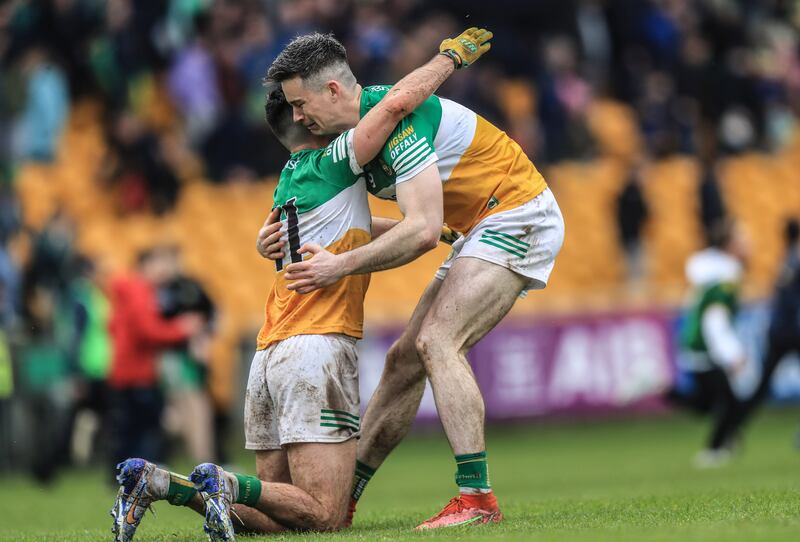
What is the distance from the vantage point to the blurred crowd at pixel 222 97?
1752 cm

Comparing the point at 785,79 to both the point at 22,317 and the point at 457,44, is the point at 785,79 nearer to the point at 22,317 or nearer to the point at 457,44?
the point at 22,317

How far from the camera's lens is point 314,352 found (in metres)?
7.81

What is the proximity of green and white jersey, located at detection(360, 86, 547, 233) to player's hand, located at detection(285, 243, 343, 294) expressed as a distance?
25.1 inches

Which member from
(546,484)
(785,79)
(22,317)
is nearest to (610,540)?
(546,484)

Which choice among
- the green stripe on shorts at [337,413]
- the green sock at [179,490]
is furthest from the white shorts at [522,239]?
the green sock at [179,490]

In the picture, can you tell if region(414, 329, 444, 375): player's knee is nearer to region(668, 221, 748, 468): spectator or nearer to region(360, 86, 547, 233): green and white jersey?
region(360, 86, 547, 233): green and white jersey

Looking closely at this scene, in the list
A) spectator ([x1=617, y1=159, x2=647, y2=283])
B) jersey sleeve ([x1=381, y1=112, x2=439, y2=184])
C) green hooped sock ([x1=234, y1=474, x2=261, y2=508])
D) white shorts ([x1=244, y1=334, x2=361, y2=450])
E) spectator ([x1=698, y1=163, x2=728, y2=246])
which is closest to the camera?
green hooped sock ([x1=234, y1=474, x2=261, y2=508])

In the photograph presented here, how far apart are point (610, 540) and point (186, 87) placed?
14.8 metres

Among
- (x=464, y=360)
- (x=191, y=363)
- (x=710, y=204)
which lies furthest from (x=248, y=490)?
(x=710, y=204)

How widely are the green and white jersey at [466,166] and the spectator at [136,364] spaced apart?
720 centimetres

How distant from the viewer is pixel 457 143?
8234 millimetres

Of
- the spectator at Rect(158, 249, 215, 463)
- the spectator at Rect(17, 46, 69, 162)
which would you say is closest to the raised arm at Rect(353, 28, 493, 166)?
the spectator at Rect(158, 249, 215, 463)

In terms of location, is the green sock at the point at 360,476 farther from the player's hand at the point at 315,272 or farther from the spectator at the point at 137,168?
the spectator at the point at 137,168

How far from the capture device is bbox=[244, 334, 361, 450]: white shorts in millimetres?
7754
